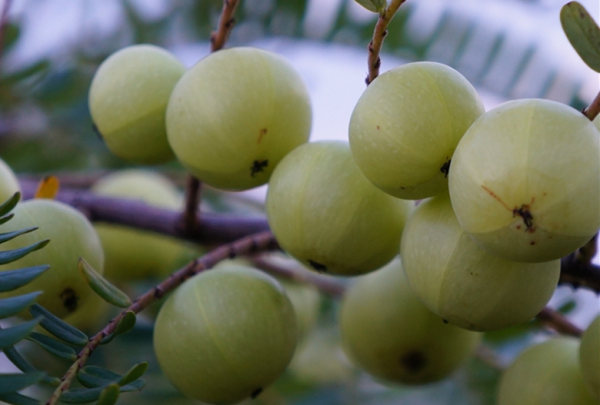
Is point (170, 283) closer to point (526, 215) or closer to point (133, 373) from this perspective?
point (133, 373)

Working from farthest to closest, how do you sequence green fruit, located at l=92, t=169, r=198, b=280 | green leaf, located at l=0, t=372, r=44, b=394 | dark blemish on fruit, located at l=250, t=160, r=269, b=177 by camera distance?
1. green fruit, located at l=92, t=169, r=198, b=280
2. dark blemish on fruit, located at l=250, t=160, r=269, b=177
3. green leaf, located at l=0, t=372, r=44, b=394

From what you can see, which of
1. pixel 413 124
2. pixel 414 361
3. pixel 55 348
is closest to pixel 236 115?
pixel 413 124

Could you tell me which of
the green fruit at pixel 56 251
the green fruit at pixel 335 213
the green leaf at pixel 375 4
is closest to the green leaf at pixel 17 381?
the green fruit at pixel 56 251

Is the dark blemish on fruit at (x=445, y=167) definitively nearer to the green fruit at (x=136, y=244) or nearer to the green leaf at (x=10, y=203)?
the green leaf at (x=10, y=203)

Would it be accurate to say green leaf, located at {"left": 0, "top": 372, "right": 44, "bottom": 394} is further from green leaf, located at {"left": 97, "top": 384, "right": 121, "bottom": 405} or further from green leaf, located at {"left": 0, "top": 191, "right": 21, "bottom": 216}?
green leaf, located at {"left": 0, "top": 191, "right": 21, "bottom": 216}

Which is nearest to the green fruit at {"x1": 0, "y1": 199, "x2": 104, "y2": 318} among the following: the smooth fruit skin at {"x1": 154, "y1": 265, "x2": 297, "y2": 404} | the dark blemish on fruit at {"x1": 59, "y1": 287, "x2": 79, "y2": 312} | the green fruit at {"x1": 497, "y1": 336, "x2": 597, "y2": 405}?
the dark blemish on fruit at {"x1": 59, "y1": 287, "x2": 79, "y2": 312}

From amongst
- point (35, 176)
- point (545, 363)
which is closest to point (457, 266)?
point (545, 363)
